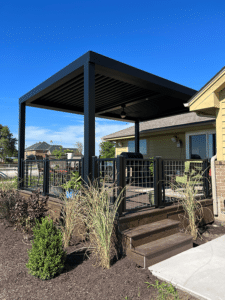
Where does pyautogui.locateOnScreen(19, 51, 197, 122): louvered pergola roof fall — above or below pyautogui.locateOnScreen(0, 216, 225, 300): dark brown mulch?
above

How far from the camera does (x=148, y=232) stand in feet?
9.82

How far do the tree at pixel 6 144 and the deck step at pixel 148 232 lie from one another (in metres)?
42.8

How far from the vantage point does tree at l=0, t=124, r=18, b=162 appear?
132 ft

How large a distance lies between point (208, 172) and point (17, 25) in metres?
8.41

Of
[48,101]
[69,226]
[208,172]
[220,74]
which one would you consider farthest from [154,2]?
[69,226]

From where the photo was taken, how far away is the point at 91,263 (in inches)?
106

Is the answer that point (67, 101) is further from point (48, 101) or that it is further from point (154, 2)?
point (154, 2)

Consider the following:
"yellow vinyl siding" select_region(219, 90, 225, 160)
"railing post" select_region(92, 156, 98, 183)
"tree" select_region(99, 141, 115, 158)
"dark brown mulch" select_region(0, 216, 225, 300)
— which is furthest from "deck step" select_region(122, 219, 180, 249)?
"tree" select_region(99, 141, 115, 158)

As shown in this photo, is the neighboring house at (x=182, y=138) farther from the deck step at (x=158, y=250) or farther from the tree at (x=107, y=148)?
the tree at (x=107, y=148)

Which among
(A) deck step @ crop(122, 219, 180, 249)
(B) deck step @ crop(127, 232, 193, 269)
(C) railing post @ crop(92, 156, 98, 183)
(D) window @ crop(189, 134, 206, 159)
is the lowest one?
(B) deck step @ crop(127, 232, 193, 269)

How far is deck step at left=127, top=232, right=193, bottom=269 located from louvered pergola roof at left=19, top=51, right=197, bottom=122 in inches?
125

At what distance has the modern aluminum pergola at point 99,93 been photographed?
3.83m

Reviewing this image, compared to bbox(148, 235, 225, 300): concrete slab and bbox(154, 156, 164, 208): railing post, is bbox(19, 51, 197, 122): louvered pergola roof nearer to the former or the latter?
bbox(154, 156, 164, 208): railing post

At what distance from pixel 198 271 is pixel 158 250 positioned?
512mm
